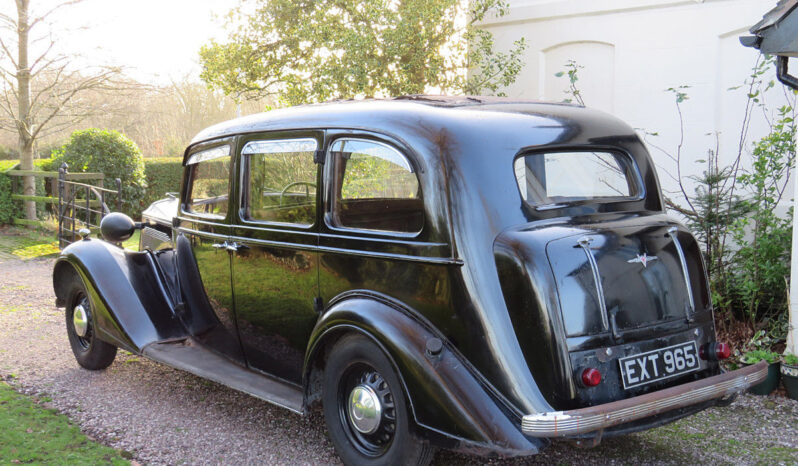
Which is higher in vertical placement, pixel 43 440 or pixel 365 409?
pixel 365 409

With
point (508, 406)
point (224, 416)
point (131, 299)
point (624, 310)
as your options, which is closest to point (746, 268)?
point (624, 310)

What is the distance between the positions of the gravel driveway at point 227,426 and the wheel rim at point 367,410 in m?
0.36

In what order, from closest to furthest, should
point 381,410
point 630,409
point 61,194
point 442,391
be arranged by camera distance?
point 630,409
point 442,391
point 381,410
point 61,194

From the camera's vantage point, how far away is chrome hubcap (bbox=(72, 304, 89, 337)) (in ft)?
17.4

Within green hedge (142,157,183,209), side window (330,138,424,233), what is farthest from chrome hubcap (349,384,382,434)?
green hedge (142,157,183,209)

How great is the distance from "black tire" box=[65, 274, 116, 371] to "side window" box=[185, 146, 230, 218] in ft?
3.41

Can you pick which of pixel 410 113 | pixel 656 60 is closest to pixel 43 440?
pixel 410 113

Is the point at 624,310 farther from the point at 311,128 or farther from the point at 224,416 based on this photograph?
the point at 224,416

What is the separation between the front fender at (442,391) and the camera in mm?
2951

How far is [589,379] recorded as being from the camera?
2996 millimetres

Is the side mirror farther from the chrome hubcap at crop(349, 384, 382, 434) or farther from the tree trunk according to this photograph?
the tree trunk

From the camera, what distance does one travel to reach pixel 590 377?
2996 mm

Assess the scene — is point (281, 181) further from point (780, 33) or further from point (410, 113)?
point (780, 33)

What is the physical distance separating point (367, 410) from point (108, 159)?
12.7m
